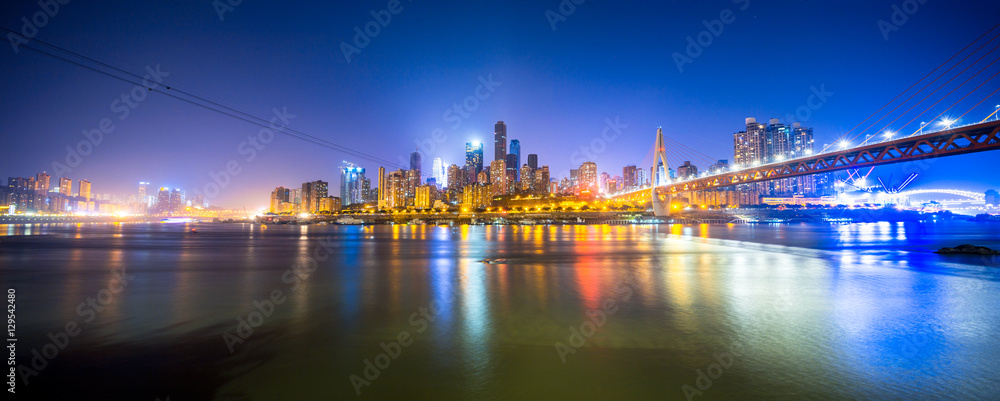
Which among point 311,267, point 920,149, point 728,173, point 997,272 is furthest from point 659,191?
point 311,267

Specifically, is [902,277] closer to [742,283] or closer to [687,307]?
[742,283]

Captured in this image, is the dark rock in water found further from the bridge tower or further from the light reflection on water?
the bridge tower

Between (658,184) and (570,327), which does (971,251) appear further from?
(658,184)

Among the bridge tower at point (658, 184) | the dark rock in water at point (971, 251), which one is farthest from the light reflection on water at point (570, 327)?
the bridge tower at point (658, 184)

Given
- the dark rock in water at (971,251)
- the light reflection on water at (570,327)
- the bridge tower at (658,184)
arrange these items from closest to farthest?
the light reflection on water at (570,327)
the dark rock in water at (971,251)
the bridge tower at (658,184)

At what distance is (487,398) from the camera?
17.6ft

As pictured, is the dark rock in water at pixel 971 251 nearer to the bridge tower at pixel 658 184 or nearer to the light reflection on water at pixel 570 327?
the light reflection on water at pixel 570 327

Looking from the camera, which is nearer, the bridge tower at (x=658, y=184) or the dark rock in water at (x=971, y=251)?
the dark rock in water at (x=971, y=251)

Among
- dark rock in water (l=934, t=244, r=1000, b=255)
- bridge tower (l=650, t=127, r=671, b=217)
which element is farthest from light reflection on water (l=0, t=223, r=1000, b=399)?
bridge tower (l=650, t=127, r=671, b=217)

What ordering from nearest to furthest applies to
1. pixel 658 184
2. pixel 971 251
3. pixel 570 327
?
1. pixel 570 327
2. pixel 971 251
3. pixel 658 184

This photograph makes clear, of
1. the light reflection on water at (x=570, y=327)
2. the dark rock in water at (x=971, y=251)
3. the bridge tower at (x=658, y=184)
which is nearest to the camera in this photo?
the light reflection on water at (x=570, y=327)

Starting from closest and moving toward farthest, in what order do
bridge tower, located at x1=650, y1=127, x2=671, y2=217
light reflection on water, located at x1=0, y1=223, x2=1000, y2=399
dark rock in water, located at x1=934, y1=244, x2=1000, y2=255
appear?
light reflection on water, located at x1=0, y1=223, x2=1000, y2=399
dark rock in water, located at x1=934, y1=244, x2=1000, y2=255
bridge tower, located at x1=650, y1=127, x2=671, y2=217

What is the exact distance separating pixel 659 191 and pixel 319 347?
10407 cm

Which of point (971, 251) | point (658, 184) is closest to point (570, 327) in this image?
point (971, 251)
